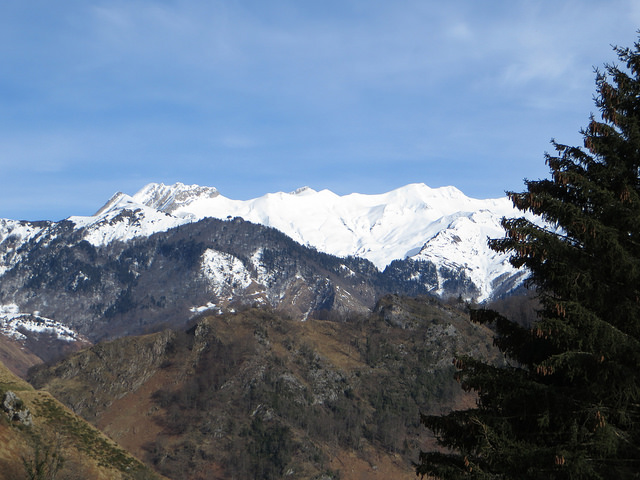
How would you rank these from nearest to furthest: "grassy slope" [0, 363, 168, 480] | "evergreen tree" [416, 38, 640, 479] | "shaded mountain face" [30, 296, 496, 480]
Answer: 1. "evergreen tree" [416, 38, 640, 479]
2. "grassy slope" [0, 363, 168, 480]
3. "shaded mountain face" [30, 296, 496, 480]

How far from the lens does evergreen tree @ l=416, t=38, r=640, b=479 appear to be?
42.5ft

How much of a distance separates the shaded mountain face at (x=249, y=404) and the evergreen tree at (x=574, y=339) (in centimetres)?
13737

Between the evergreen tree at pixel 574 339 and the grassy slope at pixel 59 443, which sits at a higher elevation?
the evergreen tree at pixel 574 339

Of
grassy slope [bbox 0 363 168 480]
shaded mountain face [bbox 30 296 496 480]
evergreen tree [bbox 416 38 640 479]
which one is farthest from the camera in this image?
shaded mountain face [bbox 30 296 496 480]

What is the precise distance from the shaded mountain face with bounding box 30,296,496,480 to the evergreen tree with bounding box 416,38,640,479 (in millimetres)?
137366

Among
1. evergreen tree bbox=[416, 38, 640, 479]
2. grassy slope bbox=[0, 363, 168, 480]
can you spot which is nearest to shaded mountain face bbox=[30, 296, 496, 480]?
grassy slope bbox=[0, 363, 168, 480]

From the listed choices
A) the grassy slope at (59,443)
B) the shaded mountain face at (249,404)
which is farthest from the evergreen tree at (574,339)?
the shaded mountain face at (249,404)

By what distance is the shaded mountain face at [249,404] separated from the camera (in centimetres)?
15112

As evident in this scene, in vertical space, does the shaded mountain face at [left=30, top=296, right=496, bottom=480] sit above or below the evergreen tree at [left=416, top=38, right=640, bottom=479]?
below

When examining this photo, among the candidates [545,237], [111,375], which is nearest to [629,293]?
[545,237]

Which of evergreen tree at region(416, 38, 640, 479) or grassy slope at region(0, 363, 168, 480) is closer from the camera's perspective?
evergreen tree at region(416, 38, 640, 479)

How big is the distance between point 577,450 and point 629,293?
3.58 metres

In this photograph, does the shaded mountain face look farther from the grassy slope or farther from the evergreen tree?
the evergreen tree

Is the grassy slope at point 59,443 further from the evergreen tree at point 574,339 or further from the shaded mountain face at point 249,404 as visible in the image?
the evergreen tree at point 574,339
